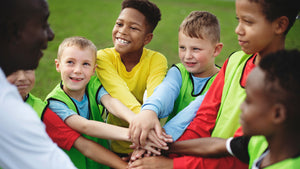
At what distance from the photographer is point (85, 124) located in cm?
256

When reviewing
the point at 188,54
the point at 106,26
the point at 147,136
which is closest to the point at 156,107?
the point at 147,136

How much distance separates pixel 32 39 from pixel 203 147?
129 cm

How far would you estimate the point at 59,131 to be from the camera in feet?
8.27

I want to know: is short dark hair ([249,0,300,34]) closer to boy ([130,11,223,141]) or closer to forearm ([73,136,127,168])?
boy ([130,11,223,141])

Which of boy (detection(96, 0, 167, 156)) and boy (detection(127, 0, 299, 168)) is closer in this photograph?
boy (detection(127, 0, 299, 168))

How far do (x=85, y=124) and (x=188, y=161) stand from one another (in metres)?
0.82

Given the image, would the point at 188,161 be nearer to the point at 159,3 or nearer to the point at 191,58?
the point at 191,58

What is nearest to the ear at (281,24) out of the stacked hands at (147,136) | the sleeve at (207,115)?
the sleeve at (207,115)

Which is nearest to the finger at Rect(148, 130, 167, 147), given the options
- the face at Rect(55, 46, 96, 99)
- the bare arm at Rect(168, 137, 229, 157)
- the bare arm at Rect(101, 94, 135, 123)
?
the bare arm at Rect(168, 137, 229, 157)

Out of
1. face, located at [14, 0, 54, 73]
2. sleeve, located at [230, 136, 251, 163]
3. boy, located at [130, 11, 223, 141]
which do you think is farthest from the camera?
boy, located at [130, 11, 223, 141]

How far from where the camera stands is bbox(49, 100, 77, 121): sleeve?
2580 millimetres

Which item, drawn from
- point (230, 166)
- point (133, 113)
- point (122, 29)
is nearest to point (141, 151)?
point (133, 113)

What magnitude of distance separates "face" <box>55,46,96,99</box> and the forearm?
463mm

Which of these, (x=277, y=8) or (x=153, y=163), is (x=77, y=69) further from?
(x=277, y=8)
